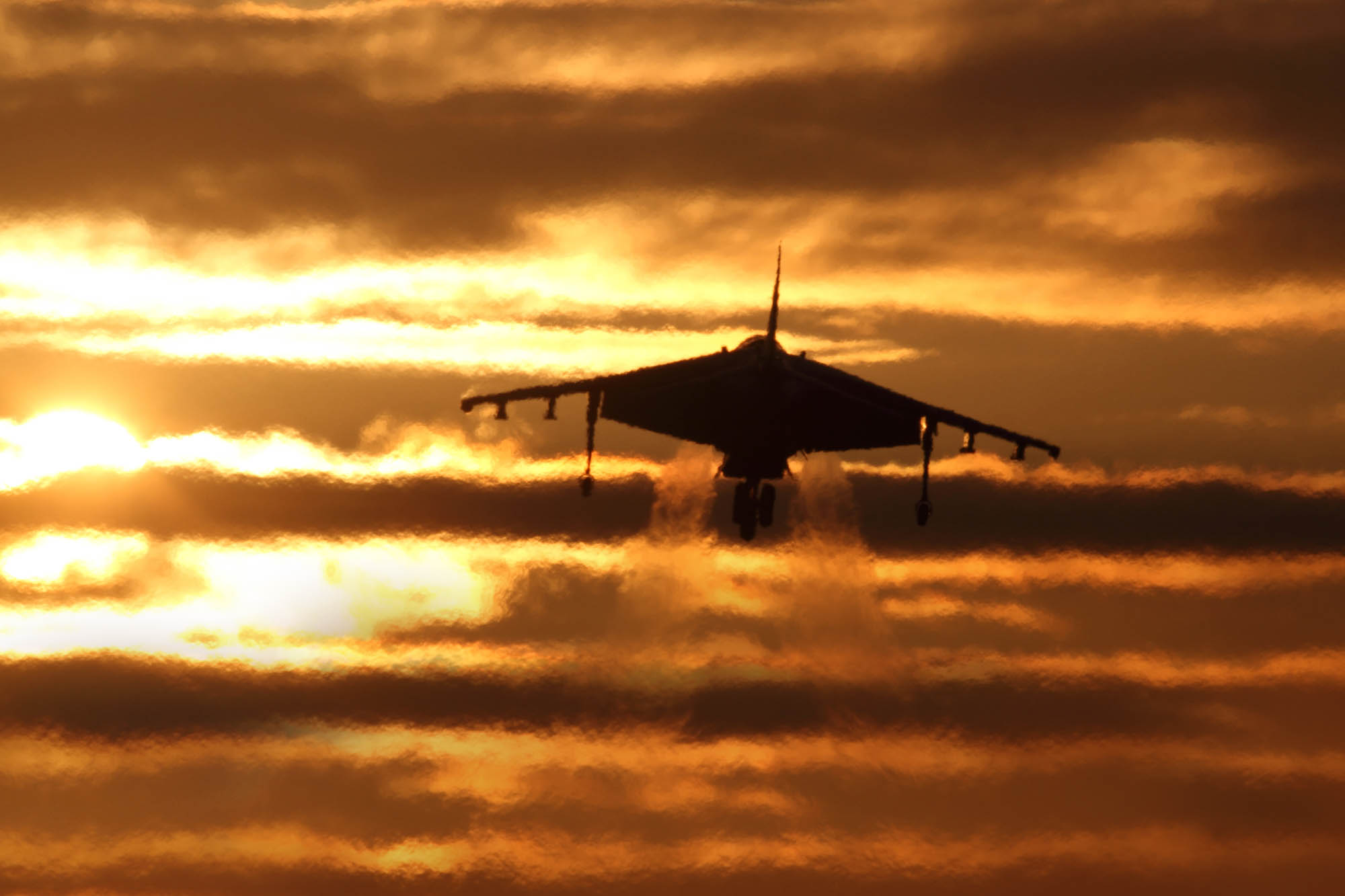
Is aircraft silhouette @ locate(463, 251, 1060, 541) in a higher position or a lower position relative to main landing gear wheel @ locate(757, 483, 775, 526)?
higher

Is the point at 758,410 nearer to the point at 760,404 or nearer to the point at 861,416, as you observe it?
the point at 760,404

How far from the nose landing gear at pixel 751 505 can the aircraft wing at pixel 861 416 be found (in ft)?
10.6

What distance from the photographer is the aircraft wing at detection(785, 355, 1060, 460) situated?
191 feet

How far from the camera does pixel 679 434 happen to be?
60.7 meters

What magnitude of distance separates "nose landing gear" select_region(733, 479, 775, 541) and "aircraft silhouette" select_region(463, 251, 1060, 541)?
1.3 inches

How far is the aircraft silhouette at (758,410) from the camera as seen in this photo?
185ft

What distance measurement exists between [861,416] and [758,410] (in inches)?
283

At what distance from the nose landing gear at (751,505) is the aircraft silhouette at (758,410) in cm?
3

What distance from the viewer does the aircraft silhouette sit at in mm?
56438

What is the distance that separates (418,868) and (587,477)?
147606mm

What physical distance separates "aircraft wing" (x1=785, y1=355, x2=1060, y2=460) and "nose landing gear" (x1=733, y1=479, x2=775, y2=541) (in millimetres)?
3234

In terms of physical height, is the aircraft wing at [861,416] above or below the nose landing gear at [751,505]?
above

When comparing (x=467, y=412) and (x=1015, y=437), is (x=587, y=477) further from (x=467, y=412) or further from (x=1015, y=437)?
(x=1015, y=437)

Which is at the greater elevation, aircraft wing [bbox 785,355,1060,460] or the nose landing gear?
aircraft wing [bbox 785,355,1060,460]
